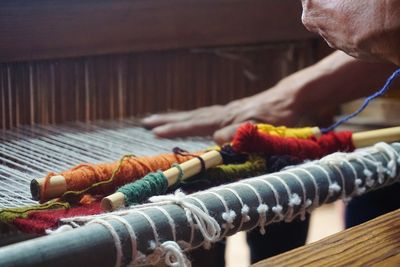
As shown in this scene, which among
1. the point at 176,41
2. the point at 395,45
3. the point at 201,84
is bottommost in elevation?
the point at 201,84

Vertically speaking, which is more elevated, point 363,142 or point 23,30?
point 23,30

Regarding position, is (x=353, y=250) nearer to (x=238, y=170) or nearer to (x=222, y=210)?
(x=222, y=210)

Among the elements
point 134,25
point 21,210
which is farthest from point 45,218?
point 134,25

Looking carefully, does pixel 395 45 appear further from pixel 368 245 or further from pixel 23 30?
pixel 23 30

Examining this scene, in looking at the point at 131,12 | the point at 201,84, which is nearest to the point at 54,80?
the point at 131,12

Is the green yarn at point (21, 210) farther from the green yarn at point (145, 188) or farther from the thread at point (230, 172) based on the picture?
the thread at point (230, 172)

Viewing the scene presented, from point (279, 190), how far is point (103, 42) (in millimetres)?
632

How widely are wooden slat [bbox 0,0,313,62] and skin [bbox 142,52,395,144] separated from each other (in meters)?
0.18

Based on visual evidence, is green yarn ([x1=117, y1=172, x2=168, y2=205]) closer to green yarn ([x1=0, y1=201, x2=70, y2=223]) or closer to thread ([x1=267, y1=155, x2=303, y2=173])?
green yarn ([x1=0, y1=201, x2=70, y2=223])

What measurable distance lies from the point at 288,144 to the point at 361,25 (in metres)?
0.36

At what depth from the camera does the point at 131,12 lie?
1370mm

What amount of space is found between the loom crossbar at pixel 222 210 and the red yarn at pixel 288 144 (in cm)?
6

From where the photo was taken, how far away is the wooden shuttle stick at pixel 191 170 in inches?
31.7

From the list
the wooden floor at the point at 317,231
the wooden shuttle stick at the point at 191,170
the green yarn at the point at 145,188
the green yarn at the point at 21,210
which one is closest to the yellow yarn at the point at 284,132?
the wooden shuttle stick at the point at 191,170
